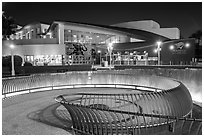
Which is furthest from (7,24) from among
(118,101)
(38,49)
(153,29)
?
(118,101)

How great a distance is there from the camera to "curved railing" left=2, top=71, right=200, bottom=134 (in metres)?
5.39

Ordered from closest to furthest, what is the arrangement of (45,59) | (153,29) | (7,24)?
(45,59)
(7,24)
(153,29)

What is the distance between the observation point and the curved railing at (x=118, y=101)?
539 centimetres

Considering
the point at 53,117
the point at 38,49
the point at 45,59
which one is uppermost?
the point at 38,49

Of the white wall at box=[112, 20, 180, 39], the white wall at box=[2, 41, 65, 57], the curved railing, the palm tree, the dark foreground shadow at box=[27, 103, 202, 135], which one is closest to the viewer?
the curved railing

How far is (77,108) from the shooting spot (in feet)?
17.9

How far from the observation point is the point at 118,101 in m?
9.17

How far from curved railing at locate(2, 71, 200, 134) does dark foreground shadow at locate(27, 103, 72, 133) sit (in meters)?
0.49

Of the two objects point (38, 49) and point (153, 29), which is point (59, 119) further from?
point (153, 29)

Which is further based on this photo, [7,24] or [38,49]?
[7,24]

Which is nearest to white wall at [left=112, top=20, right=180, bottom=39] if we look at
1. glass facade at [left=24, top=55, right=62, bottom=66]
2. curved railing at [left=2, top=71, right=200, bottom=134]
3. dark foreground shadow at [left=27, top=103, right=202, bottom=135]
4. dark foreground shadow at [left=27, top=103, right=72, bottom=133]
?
glass facade at [left=24, top=55, right=62, bottom=66]

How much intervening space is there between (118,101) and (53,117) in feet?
10.8

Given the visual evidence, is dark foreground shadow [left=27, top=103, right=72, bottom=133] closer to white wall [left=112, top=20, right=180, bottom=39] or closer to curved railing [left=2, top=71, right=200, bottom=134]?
curved railing [left=2, top=71, right=200, bottom=134]

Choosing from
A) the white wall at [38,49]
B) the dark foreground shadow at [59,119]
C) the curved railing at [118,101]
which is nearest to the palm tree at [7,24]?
the white wall at [38,49]
